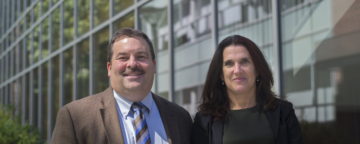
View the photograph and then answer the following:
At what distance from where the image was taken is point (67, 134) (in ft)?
8.93

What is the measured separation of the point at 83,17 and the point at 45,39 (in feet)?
10.5

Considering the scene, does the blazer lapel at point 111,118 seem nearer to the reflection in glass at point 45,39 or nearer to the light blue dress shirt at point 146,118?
the light blue dress shirt at point 146,118

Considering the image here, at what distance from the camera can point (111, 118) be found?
2871 mm

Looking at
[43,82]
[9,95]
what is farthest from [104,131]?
[9,95]

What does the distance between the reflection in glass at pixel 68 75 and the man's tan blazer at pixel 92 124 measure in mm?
7290

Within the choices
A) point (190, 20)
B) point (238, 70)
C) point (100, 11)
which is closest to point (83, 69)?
point (100, 11)

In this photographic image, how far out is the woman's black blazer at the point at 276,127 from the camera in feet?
9.34

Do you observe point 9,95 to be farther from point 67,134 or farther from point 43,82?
point 67,134

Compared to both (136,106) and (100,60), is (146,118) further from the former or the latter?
(100,60)

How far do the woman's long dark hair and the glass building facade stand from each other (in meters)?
0.72

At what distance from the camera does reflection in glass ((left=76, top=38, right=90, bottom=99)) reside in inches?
358

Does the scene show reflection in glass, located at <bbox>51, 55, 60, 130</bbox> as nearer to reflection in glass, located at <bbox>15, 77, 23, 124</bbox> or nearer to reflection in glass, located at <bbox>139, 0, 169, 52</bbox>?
reflection in glass, located at <bbox>15, 77, 23, 124</bbox>

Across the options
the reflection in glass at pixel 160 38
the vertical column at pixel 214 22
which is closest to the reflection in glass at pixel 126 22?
the reflection in glass at pixel 160 38

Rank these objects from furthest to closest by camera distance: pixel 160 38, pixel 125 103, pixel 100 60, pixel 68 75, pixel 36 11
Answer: pixel 36 11
pixel 68 75
pixel 100 60
pixel 160 38
pixel 125 103
